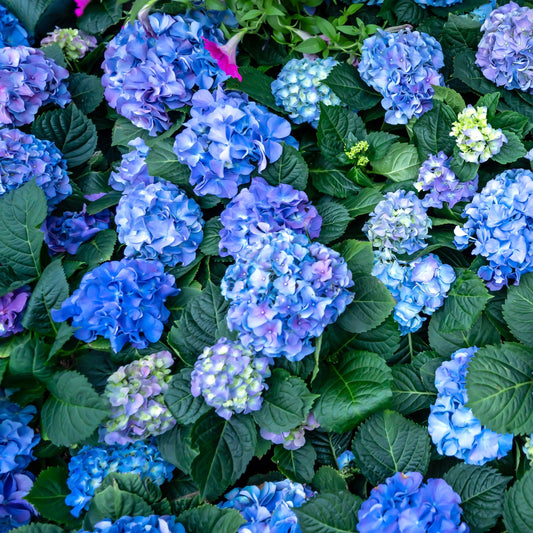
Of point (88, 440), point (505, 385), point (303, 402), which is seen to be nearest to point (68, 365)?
point (88, 440)

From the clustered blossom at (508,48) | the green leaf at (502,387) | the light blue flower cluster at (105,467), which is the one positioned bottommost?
the light blue flower cluster at (105,467)

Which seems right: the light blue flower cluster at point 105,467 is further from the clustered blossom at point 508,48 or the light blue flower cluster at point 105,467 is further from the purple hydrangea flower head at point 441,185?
the clustered blossom at point 508,48

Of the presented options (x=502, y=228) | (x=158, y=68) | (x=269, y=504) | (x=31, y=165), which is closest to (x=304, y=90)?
(x=158, y=68)

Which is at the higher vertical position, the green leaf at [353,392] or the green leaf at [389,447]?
the green leaf at [353,392]

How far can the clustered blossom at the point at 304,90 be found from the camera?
56.7 inches

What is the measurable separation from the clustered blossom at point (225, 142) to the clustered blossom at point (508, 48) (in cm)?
55

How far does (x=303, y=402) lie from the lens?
1187 mm

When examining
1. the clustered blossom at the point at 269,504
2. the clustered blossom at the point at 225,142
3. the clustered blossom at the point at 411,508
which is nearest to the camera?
the clustered blossom at the point at 411,508

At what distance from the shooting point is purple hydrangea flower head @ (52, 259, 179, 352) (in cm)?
121

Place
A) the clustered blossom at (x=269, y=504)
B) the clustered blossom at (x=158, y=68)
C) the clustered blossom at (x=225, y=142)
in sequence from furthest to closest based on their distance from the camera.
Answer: the clustered blossom at (x=158, y=68)
the clustered blossom at (x=225, y=142)
the clustered blossom at (x=269, y=504)

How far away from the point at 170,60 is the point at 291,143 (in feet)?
1.18

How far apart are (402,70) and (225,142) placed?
483 millimetres

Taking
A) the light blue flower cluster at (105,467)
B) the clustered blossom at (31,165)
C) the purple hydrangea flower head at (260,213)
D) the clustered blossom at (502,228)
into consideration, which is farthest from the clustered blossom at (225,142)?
the light blue flower cluster at (105,467)

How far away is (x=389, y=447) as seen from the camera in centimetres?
120
